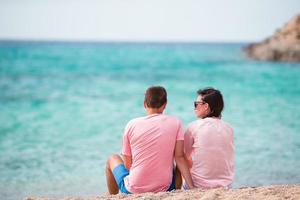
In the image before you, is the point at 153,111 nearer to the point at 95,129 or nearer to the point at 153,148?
the point at 153,148

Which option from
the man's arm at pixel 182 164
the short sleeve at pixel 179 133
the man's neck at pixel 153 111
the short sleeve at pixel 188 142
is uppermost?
the man's neck at pixel 153 111

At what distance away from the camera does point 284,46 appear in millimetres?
35031

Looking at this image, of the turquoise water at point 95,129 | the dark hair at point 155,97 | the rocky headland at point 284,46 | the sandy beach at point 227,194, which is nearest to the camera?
the sandy beach at point 227,194

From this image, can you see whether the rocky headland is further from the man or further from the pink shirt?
the man

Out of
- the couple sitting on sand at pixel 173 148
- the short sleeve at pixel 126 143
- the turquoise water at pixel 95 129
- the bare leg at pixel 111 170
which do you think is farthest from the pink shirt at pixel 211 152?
the turquoise water at pixel 95 129

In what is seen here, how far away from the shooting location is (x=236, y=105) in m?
13.8

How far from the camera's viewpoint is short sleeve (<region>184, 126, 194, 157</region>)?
4348mm

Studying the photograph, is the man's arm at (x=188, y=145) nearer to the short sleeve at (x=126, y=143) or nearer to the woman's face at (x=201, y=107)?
the woman's face at (x=201, y=107)

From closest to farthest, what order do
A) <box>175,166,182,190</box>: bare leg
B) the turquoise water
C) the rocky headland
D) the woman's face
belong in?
the woman's face → <box>175,166,182,190</box>: bare leg → the turquoise water → the rocky headland

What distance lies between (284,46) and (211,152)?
31.8 metres

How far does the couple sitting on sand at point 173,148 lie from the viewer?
4230 mm

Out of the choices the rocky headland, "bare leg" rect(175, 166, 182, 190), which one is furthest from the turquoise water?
the rocky headland

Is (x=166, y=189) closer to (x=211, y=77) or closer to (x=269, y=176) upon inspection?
(x=269, y=176)

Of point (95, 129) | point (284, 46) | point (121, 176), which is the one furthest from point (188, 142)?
point (284, 46)
